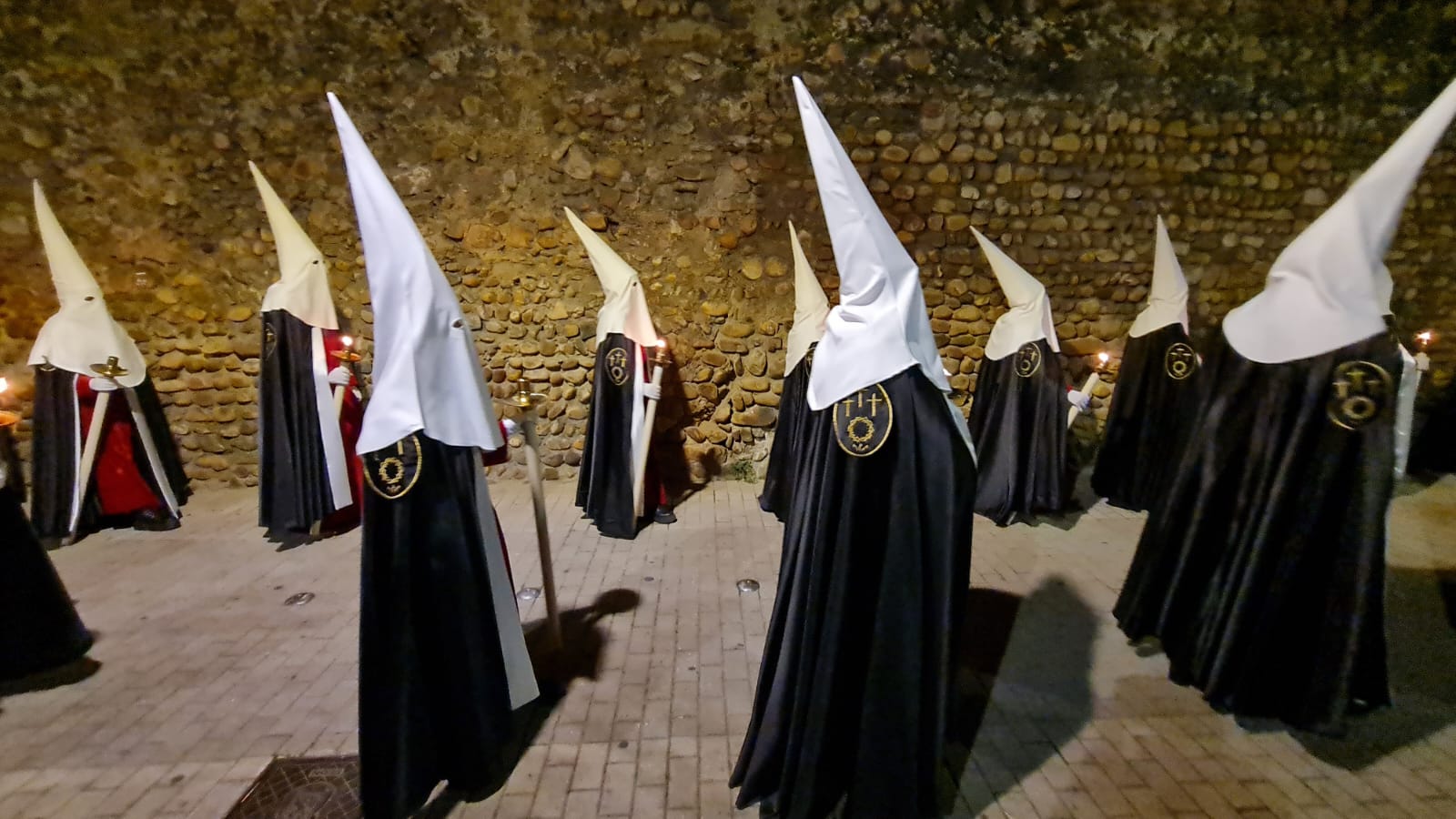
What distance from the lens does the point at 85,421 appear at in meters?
4.65

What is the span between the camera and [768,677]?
2.13 meters

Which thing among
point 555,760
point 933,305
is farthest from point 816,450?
point 933,305

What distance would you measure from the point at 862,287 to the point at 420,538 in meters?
1.62

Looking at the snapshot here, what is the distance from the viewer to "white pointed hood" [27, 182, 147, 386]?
172 inches

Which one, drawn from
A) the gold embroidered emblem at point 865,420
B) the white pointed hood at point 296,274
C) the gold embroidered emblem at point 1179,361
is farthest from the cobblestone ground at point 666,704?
the white pointed hood at point 296,274

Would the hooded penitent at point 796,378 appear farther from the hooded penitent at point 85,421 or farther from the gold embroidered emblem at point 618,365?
the hooded penitent at point 85,421

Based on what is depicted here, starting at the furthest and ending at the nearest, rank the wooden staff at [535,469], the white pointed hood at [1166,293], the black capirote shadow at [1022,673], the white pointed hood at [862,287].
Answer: the white pointed hood at [1166,293]
the wooden staff at [535,469]
the black capirote shadow at [1022,673]
the white pointed hood at [862,287]

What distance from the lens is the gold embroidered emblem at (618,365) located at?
470 centimetres

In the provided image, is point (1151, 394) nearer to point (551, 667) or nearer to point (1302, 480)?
point (1302, 480)

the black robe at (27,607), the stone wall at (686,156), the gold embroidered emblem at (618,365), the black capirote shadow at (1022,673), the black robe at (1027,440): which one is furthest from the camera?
the stone wall at (686,156)

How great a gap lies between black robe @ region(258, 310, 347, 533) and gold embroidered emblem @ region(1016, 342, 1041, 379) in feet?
17.3

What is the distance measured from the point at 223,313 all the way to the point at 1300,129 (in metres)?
10.5

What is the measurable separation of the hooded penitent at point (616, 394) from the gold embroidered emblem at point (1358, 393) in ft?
12.4

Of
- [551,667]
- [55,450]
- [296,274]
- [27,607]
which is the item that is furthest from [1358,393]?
[55,450]
